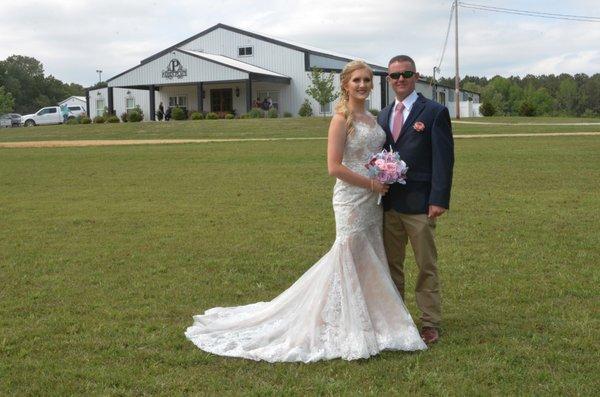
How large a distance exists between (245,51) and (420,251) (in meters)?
52.7

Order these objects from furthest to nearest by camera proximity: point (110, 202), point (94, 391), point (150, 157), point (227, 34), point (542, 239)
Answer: point (227, 34) → point (150, 157) → point (110, 202) → point (542, 239) → point (94, 391)

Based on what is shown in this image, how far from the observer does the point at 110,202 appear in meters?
13.0

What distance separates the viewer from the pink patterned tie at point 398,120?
5.23m

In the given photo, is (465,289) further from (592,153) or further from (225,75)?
(225,75)

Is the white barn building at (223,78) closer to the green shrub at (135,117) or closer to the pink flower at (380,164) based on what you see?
the green shrub at (135,117)

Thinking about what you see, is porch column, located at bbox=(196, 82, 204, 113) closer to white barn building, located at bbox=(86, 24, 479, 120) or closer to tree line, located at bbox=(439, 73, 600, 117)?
white barn building, located at bbox=(86, 24, 479, 120)

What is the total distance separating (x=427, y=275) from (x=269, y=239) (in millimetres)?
4114

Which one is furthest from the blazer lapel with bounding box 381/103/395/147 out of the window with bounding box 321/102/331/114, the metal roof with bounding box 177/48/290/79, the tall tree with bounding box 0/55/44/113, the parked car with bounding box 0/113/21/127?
the tall tree with bounding box 0/55/44/113

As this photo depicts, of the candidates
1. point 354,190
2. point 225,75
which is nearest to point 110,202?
point 354,190

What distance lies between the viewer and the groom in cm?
502

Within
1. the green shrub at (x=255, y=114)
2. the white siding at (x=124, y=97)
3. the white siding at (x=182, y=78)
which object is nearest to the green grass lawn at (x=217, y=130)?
the green shrub at (x=255, y=114)

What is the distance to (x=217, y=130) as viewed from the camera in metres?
35.5

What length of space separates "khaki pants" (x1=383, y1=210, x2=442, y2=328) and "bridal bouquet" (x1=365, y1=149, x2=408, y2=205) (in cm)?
38

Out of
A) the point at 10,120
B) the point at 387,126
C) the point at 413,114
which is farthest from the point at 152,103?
the point at 413,114
